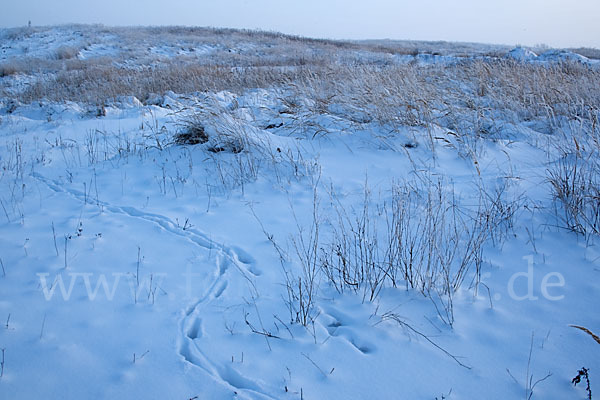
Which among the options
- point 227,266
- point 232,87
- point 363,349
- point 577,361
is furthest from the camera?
point 232,87

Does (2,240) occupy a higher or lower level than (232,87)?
lower

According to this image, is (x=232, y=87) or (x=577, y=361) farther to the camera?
(x=232, y=87)

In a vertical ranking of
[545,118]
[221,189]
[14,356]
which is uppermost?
[545,118]

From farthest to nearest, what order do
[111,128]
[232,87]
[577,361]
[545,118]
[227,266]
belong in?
[232,87]
[111,128]
[545,118]
[227,266]
[577,361]

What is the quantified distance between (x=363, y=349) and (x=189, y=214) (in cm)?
230

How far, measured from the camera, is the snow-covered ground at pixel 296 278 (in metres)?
1.82

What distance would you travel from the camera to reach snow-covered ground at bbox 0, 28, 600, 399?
182 cm

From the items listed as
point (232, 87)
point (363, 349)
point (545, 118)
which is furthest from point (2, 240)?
point (232, 87)

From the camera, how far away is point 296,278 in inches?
101

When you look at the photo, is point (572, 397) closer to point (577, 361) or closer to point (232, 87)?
point (577, 361)

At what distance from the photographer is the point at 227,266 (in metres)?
2.75

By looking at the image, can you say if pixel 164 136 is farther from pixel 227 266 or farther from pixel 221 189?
pixel 227 266

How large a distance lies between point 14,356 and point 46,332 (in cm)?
19

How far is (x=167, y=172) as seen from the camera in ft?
15.4
